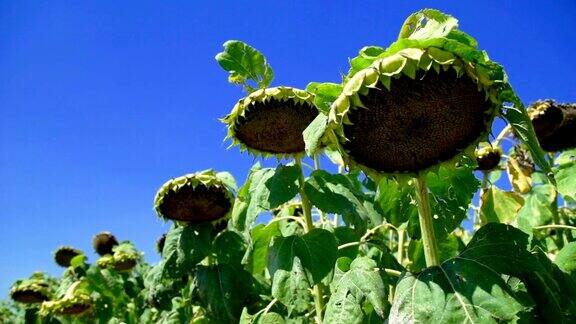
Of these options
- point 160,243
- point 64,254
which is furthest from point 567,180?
point 64,254

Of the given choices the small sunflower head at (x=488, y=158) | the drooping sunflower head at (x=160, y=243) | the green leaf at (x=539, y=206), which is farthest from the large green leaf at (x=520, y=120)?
the drooping sunflower head at (x=160, y=243)

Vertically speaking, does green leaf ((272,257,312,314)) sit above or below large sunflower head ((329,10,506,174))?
below

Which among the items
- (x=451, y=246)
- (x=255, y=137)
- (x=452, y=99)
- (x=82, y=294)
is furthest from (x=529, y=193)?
(x=82, y=294)

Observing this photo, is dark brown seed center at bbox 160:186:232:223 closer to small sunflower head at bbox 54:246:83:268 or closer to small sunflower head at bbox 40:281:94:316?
small sunflower head at bbox 40:281:94:316

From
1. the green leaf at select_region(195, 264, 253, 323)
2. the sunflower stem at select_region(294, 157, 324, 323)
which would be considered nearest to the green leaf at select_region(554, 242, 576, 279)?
the sunflower stem at select_region(294, 157, 324, 323)

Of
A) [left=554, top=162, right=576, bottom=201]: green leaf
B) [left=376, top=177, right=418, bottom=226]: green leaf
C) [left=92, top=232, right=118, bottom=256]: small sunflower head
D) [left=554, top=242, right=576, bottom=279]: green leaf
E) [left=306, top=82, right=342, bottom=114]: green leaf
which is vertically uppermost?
[left=92, top=232, right=118, bottom=256]: small sunflower head

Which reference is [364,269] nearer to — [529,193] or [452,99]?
[452,99]
